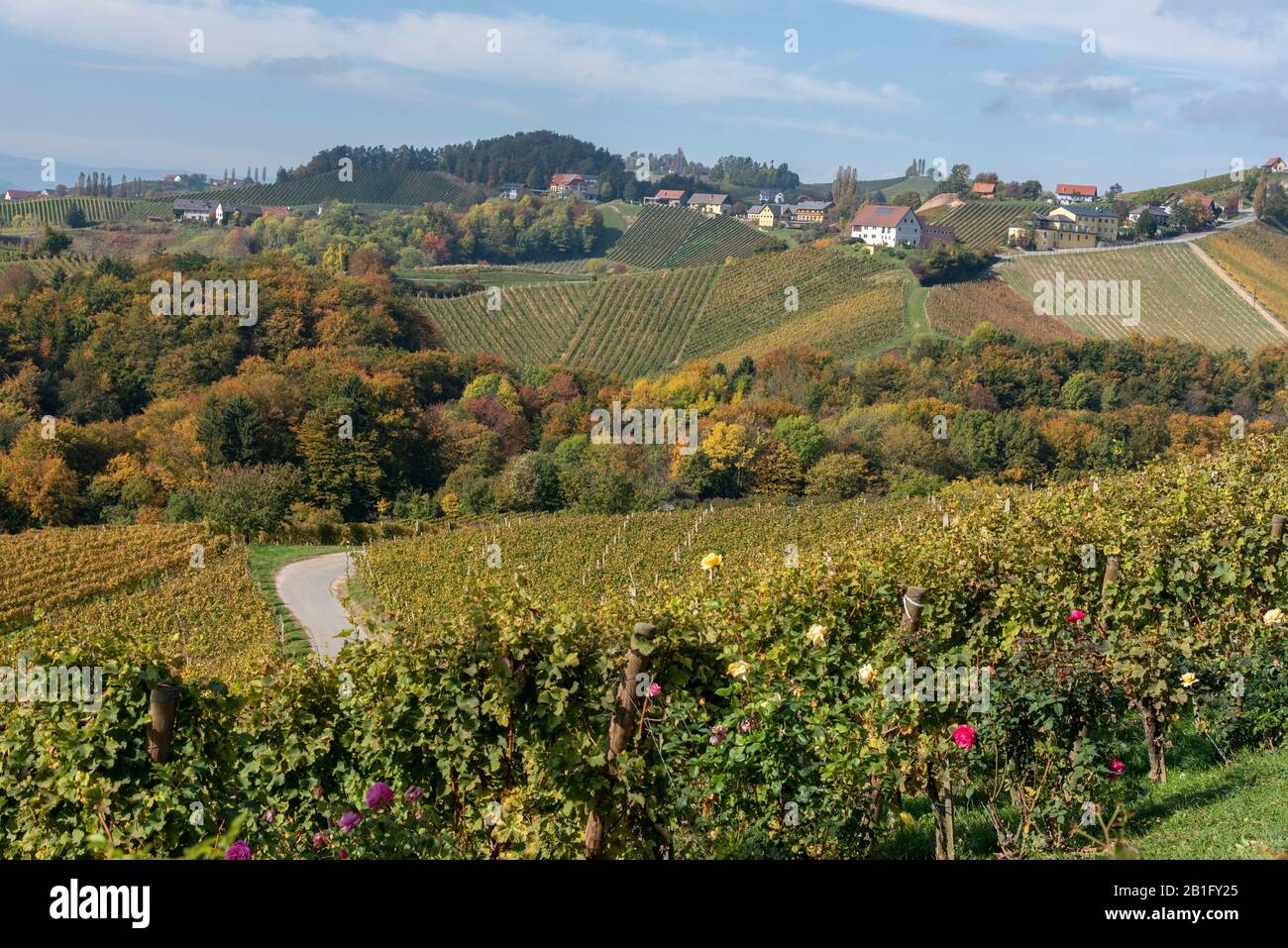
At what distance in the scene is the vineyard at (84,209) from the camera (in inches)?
4680

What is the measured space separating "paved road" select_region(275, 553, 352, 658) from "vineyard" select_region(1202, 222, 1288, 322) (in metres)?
71.9

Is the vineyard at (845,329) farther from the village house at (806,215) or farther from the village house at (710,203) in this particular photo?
the village house at (710,203)

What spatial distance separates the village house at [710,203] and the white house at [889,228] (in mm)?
34995

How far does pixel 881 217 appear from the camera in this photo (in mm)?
106750

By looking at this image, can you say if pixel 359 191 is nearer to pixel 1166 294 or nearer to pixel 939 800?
pixel 1166 294

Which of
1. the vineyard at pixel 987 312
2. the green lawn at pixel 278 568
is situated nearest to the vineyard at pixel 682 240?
the vineyard at pixel 987 312

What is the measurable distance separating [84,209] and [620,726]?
463 feet

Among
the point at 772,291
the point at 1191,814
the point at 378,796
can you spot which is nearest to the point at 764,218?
the point at 772,291

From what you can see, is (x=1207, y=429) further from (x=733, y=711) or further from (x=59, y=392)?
(x=59, y=392)

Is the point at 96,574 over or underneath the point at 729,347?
underneath

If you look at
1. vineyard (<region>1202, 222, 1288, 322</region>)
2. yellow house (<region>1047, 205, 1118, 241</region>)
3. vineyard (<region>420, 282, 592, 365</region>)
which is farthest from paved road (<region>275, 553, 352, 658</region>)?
yellow house (<region>1047, 205, 1118, 241</region>)

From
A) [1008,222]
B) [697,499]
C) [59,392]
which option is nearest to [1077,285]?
[1008,222]
